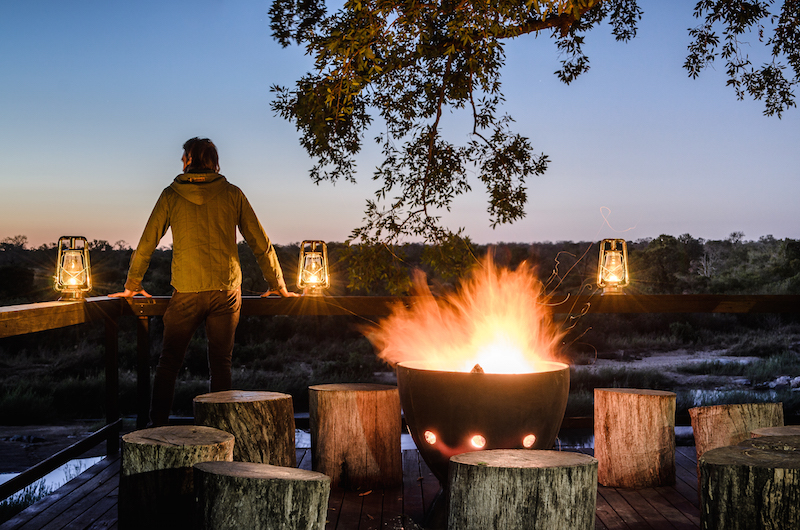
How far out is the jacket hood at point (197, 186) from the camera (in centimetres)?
305

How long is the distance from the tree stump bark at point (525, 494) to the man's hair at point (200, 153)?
2098 millimetres

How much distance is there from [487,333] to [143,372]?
7.03 feet

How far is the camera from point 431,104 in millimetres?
5531

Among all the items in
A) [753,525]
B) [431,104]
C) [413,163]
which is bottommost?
[753,525]

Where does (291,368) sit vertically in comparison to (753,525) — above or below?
below

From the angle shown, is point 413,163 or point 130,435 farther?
point 413,163

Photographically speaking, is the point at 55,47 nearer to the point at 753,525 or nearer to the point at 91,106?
the point at 91,106

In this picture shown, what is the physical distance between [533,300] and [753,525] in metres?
1.30

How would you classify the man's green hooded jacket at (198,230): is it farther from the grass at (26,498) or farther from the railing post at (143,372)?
the grass at (26,498)

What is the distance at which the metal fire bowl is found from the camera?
7.31 feet

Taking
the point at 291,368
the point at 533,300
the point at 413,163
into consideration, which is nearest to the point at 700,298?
the point at 533,300

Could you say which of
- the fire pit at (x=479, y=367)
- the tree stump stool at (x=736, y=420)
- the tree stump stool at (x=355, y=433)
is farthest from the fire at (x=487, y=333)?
the tree stump stool at (x=736, y=420)

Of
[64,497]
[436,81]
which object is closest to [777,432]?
[64,497]

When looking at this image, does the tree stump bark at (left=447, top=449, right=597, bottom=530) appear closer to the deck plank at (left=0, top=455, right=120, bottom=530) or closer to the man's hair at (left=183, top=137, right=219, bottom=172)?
the deck plank at (left=0, top=455, right=120, bottom=530)
